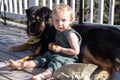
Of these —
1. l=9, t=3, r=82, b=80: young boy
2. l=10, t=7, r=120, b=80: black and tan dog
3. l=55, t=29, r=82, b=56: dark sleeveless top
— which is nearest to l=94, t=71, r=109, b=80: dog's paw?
l=10, t=7, r=120, b=80: black and tan dog

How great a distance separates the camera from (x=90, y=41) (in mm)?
2988

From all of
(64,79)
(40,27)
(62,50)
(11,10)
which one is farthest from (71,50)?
(11,10)

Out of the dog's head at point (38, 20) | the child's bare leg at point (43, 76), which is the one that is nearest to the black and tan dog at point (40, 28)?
the dog's head at point (38, 20)

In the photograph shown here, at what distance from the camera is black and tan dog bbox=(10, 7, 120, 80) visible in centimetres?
269

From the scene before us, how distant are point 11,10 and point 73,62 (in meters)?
3.98

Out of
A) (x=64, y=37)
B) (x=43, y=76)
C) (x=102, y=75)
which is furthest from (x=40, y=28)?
(x=102, y=75)

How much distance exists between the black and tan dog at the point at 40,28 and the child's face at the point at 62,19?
0.39m

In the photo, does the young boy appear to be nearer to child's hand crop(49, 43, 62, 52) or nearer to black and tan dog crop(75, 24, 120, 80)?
child's hand crop(49, 43, 62, 52)

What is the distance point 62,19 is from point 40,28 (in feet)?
1.69

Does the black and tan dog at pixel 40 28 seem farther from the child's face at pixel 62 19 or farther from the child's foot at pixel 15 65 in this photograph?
the child's face at pixel 62 19

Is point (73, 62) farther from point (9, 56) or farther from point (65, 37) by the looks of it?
point (9, 56)

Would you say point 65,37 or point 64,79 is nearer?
point 64,79

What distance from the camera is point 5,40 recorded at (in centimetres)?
458

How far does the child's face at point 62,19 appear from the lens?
9.51 ft
